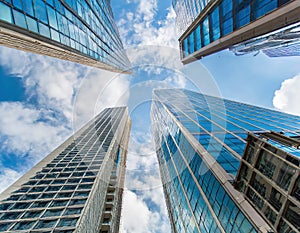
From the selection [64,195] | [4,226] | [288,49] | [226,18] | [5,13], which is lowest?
[64,195]

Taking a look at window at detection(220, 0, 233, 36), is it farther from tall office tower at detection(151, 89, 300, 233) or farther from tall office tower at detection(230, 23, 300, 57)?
tall office tower at detection(230, 23, 300, 57)

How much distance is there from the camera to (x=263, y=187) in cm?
1464

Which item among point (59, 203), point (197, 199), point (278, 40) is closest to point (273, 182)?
Answer: point (197, 199)

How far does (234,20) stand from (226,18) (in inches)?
75.8

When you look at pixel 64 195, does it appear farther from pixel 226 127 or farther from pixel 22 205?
pixel 226 127

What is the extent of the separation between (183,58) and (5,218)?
43665mm

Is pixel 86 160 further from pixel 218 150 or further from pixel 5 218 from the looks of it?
pixel 218 150

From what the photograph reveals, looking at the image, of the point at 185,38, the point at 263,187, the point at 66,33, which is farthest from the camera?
the point at 185,38

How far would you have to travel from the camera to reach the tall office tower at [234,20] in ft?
47.2

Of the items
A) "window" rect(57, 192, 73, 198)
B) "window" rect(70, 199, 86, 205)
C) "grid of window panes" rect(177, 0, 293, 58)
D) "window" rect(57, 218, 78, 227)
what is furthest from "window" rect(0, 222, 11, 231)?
"grid of window panes" rect(177, 0, 293, 58)

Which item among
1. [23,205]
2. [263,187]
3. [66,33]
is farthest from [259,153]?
[23,205]

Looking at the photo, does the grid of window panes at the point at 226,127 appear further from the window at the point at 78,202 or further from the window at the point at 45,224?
the window at the point at 45,224

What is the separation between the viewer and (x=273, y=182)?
13.4 meters

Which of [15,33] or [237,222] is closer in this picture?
[15,33]
